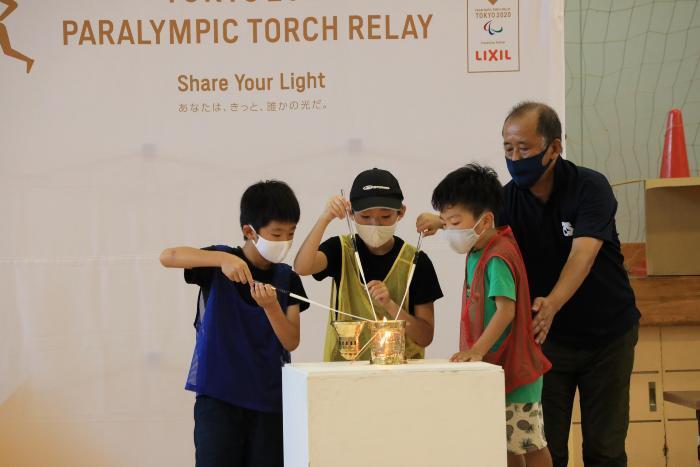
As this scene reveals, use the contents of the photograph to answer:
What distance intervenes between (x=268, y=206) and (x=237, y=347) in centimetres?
40

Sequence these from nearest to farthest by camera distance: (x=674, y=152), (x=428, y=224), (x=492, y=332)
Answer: (x=492, y=332) < (x=428, y=224) < (x=674, y=152)

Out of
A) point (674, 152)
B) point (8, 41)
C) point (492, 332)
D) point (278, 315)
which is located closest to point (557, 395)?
point (492, 332)

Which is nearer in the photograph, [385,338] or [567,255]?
[385,338]

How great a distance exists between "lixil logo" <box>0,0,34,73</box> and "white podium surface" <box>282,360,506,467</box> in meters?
2.11

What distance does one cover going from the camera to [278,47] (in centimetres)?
344

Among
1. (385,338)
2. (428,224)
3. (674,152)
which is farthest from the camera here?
(674,152)

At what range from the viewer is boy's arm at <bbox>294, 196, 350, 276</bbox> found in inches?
98.1

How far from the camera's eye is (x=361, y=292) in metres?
2.55

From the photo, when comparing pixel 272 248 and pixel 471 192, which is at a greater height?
pixel 471 192

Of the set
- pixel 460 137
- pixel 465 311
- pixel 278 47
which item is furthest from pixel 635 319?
pixel 278 47

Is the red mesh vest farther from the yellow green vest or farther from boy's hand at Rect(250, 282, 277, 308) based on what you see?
boy's hand at Rect(250, 282, 277, 308)

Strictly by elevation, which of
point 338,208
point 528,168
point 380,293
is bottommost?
point 380,293

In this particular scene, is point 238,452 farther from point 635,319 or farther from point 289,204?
point 635,319

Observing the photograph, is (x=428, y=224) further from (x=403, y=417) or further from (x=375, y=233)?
(x=403, y=417)
